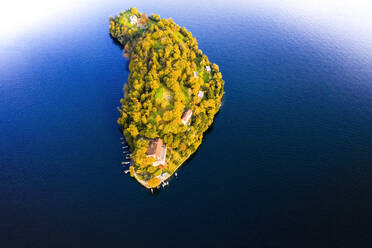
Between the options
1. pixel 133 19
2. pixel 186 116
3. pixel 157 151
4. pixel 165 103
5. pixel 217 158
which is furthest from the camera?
pixel 133 19

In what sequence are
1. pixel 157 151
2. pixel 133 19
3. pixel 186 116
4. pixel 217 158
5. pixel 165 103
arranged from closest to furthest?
pixel 157 151 < pixel 217 158 < pixel 186 116 < pixel 165 103 < pixel 133 19

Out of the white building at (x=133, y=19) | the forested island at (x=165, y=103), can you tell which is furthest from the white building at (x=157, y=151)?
the white building at (x=133, y=19)

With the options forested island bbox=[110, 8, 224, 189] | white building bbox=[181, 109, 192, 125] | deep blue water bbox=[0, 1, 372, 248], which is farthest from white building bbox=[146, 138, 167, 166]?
white building bbox=[181, 109, 192, 125]

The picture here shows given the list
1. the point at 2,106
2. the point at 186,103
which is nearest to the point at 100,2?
the point at 2,106

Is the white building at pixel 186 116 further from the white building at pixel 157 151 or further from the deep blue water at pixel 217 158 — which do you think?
the white building at pixel 157 151

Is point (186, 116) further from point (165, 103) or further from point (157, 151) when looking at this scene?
point (157, 151)

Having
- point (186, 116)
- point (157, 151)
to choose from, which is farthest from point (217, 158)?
point (157, 151)

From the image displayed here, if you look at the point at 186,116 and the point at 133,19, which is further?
the point at 133,19
